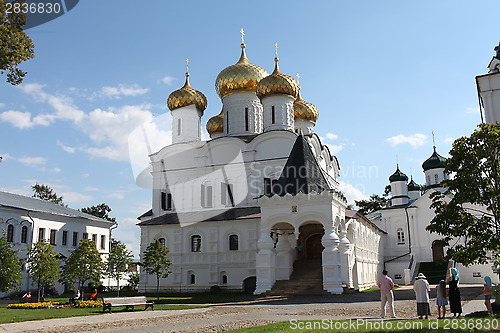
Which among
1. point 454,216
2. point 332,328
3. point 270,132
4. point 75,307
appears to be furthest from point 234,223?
point 332,328

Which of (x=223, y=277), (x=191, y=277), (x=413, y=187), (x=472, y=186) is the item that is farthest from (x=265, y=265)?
(x=413, y=187)

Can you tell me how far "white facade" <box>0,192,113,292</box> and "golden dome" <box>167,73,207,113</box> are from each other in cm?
1049

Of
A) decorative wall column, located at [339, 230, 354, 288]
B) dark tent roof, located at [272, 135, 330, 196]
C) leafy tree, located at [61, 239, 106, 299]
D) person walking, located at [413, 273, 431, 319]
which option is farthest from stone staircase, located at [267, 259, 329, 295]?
person walking, located at [413, 273, 431, 319]

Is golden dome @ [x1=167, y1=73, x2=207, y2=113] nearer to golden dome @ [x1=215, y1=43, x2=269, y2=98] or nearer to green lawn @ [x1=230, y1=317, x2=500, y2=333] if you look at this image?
golden dome @ [x1=215, y1=43, x2=269, y2=98]

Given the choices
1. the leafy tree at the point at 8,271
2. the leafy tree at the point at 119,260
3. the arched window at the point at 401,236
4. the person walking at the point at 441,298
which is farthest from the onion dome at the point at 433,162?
the leafy tree at the point at 8,271

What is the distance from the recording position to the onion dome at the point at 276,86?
2984 centimetres

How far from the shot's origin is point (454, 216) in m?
12.7

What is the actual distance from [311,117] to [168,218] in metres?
12.9

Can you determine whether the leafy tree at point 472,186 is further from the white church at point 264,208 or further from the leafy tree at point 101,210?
the leafy tree at point 101,210

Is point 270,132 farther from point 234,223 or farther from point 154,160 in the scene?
point 154,160

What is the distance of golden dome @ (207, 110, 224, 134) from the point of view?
34219 mm

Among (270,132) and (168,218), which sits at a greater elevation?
(270,132)

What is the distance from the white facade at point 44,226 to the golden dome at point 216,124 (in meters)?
10.9

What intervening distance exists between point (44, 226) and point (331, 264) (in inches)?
786
